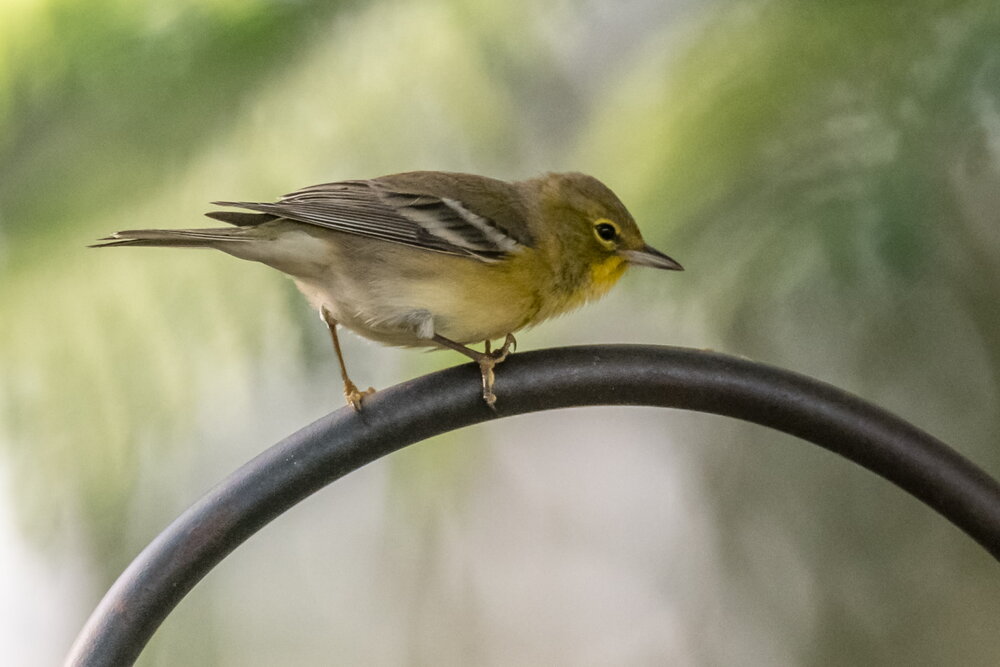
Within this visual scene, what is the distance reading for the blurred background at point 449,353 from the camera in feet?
6.81

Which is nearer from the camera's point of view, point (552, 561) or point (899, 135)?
point (899, 135)

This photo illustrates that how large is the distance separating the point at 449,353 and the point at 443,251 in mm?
245

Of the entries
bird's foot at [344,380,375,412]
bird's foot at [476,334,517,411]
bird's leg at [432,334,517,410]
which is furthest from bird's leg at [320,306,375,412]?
bird's foot at [476,334,517,411]

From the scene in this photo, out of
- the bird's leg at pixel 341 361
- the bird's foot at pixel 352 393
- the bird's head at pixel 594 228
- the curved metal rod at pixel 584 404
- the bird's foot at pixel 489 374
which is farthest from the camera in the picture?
the bird's head at pixel 594 228

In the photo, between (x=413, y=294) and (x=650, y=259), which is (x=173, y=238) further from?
(x=650, y=259)

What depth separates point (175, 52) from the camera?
6.86ft

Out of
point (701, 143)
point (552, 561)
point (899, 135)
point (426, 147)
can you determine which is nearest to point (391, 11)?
point (426, 147)

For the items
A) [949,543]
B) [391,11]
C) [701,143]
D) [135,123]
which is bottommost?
[949,543]

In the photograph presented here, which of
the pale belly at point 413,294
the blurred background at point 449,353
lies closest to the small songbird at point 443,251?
the pale belly at point 413,294

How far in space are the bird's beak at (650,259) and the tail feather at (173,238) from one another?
0.78m

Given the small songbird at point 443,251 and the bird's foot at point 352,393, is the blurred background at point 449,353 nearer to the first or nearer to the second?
the small songbird at point 443,251

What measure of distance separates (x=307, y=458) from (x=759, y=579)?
1.73m

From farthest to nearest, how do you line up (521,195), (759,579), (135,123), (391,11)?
(759,579) → (521,195) → (391,11) → (135,123)

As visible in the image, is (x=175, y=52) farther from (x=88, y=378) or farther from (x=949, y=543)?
(x=949, y=543)
